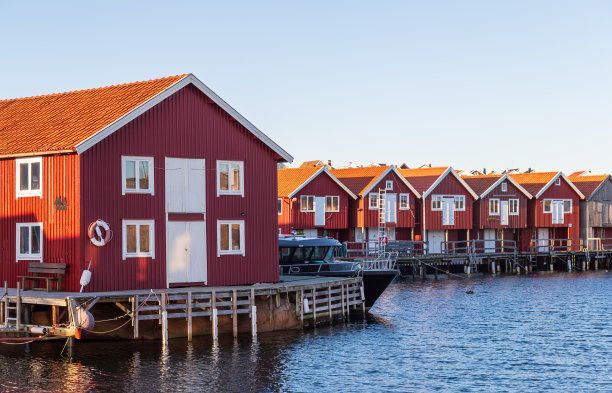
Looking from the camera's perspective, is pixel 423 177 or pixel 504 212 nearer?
pixel 423 177

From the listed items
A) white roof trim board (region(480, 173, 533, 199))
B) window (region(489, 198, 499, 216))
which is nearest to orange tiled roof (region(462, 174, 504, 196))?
white roof trim board (region(480, 173, 533, 199))

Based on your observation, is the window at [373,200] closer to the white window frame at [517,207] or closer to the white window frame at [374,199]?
the white window frame at [374,199]

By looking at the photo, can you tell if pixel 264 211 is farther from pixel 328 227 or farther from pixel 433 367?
pixel 328 227

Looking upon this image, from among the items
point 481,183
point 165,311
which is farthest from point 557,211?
point 165,311

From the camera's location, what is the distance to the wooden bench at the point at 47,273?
104ft

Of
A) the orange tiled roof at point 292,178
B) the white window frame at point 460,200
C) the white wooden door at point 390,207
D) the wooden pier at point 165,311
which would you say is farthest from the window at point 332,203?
the wooden pier at point 165,311

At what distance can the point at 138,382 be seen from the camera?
86.5 ft

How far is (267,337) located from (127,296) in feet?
19.6

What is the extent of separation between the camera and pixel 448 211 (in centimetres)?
8081

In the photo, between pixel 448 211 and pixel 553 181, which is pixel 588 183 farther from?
pixel 448 211

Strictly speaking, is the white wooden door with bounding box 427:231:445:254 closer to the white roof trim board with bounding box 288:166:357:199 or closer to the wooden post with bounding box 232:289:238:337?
the white roof trim board with bounding box 288:166:357:199

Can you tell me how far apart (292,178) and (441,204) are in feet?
52.0

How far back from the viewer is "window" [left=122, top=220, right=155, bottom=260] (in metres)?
32.7

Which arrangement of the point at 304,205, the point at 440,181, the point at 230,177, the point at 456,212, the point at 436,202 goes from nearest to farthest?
1. the point at 230,177
2. the point at 304,205
3. the point at 436,202
4. the point at 440,181
5. the point at 456,212
